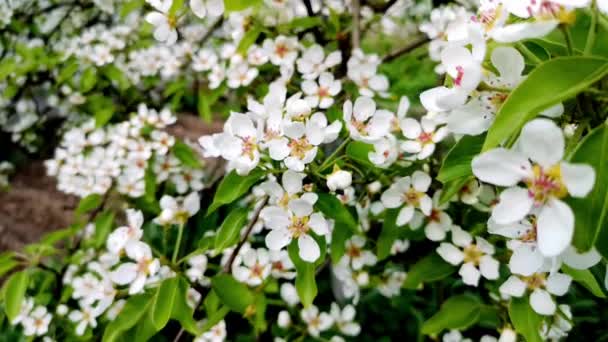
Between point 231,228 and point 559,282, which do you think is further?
point 231,228

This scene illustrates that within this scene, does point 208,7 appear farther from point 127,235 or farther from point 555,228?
point 555,228

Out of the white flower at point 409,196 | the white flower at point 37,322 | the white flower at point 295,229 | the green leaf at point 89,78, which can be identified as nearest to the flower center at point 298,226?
the white flower at point 295,229

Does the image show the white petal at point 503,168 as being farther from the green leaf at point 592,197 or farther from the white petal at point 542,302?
the white petal at point 542,302

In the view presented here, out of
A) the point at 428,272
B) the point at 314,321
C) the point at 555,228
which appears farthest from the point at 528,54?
the point at 314,321

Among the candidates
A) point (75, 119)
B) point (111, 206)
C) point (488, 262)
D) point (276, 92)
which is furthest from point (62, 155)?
point (488, 262)

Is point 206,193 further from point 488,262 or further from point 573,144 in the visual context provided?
point 573,144
